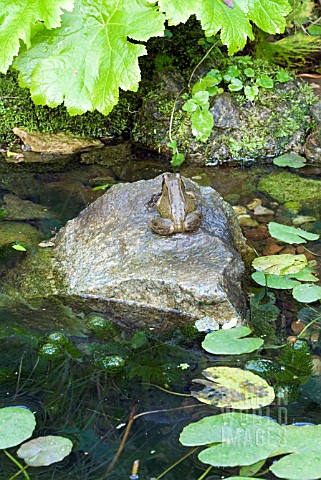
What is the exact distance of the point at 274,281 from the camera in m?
4.70

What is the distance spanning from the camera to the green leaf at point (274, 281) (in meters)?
4.63

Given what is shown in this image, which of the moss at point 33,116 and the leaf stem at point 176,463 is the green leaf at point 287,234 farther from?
the moss at point 33,116

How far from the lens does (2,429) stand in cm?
329

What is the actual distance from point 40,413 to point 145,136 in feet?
14.0

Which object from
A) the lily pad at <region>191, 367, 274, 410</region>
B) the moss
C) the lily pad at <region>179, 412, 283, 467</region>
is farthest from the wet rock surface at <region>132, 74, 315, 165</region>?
the lily pad at <region>179, 412, 283, 467</region>

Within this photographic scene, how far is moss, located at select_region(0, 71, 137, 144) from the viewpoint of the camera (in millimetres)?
7289

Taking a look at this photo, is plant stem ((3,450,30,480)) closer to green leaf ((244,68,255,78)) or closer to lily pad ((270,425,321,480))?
lily pad ((270,425,321,480))

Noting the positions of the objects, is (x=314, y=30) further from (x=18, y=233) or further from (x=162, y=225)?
(x=18, y=233)

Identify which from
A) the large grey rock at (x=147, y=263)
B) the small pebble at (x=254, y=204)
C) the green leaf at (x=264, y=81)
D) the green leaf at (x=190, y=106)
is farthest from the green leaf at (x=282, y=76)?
the large grey rock at (x=147, y=263)

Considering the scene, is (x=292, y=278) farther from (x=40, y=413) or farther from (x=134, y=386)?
(x=40, y=413)

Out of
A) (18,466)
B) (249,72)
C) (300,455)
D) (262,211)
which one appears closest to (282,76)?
(249,72)

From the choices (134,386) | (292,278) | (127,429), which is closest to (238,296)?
(292,278)

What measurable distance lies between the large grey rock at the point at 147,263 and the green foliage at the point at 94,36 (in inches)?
45.6

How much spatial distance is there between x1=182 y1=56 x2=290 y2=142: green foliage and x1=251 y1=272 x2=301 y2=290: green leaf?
2.42m
